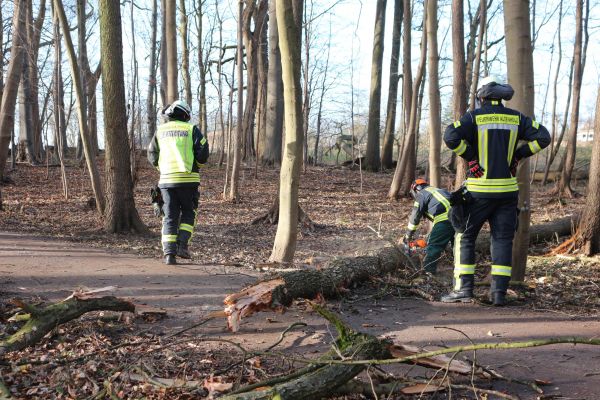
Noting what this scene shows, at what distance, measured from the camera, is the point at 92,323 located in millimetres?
4164

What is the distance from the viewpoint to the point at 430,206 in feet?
24.2

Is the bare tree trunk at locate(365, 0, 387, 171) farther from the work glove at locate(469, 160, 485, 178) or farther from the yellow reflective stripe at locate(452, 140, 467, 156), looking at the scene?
the yellow reflective stripe at locate(452, 140, 467, 156)

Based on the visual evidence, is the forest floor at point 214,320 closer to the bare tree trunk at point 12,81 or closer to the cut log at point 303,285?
the cut log at point 303,285

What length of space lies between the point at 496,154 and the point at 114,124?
646 centimetres

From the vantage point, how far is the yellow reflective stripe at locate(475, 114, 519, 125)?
5.16m

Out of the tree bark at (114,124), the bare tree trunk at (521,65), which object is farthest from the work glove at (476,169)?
the tree bark at (114,124)

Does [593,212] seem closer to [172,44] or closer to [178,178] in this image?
[178,178]

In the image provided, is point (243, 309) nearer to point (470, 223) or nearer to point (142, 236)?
point (470, 223)

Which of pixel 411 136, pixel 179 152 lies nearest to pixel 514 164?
pixel 179 152

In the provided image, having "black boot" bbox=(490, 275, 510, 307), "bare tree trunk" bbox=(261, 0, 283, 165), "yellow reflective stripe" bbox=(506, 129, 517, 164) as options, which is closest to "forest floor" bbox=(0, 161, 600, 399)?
"black boot" bbox=(490, 275, 510, 307)

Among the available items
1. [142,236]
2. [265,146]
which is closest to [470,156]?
[142,236]

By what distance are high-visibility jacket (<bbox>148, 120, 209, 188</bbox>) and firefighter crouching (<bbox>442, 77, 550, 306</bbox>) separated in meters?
3.51

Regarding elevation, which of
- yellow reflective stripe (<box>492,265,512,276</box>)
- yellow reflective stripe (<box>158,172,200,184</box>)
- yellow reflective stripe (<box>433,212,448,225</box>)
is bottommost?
yellow reflective stripe (<box>492,265,512,276</box>)

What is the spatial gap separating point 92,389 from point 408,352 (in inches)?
77.8
